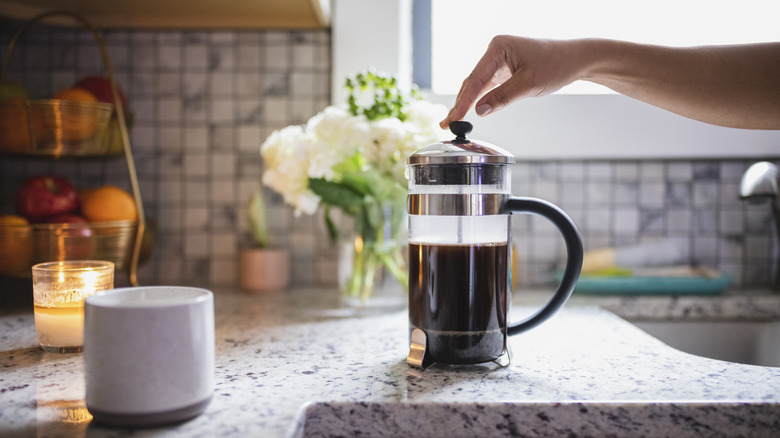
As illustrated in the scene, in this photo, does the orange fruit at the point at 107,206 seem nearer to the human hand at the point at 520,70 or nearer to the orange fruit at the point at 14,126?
the orange fruit at the point at 14,126

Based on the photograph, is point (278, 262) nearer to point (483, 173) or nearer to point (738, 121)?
point (483, 173)

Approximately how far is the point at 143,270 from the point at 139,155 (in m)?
0.26

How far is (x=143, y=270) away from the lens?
48.1 inches

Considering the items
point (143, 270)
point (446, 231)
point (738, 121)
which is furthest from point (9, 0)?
point (738, 121)

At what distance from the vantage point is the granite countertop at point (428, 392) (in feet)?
1.68

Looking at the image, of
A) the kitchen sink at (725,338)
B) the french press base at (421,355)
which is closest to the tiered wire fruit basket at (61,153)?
the french press base at (421,355)

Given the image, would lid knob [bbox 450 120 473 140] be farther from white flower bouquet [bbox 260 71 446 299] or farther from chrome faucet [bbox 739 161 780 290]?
chrome faucet [bbox 739 161 780 290]

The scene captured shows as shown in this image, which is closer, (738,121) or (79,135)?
(738,121)

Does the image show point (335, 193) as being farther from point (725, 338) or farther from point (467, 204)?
point (725, 338)

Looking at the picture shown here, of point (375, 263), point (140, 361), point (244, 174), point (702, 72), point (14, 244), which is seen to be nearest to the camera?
point (140, 361)

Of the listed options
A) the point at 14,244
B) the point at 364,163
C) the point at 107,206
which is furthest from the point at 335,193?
the point at 14,244

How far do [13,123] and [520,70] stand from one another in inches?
32.4

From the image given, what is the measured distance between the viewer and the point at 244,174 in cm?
121

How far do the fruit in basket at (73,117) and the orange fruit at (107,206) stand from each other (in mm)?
103
